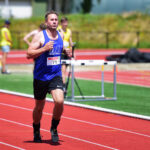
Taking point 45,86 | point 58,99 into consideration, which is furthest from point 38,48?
point 58,99

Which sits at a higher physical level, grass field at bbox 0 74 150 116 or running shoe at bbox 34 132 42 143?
running shoe at bbox 34 132 42 143

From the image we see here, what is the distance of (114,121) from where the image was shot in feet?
34.0

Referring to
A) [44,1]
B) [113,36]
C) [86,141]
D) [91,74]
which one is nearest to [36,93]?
[86,141]

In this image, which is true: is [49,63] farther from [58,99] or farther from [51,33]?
[58,99]

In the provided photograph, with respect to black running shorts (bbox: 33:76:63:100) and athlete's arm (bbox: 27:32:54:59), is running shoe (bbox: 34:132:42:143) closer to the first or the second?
black running shorts (bbox: 33:76:63:100)

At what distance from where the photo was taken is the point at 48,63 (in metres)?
7.86

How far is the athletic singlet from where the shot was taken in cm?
786

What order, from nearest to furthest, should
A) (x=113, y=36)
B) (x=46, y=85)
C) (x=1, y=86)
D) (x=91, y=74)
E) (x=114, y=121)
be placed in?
(x=46, y=85) → (x=114, y=121) → (x=1, y=86) → (x=91, y=74) → (x=113, y=36)

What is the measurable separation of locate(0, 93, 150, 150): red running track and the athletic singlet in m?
1.06

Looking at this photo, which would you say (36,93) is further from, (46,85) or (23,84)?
(23,84)

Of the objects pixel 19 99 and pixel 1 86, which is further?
pixel 1 86

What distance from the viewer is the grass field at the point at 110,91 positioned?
40.4 feet

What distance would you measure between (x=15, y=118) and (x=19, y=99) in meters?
2.63

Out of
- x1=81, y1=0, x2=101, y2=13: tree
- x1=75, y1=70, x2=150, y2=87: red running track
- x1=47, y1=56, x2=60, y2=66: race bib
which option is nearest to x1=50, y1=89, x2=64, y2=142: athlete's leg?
x1=47, y1=56, x2=60, y2=66: race bib
